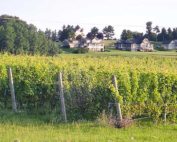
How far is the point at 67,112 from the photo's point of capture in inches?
531

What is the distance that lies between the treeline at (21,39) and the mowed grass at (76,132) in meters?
45.0

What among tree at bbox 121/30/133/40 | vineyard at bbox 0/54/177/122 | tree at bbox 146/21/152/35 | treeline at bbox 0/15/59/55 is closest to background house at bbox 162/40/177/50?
tree at bbox 146/21/152/35

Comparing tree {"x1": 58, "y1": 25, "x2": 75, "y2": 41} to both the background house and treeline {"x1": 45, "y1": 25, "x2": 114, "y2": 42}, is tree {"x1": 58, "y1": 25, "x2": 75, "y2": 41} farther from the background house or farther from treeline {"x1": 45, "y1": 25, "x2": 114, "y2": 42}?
the background house

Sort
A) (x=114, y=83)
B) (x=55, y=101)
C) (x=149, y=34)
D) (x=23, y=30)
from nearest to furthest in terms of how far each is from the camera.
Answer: (x=114, y=83), (x=55, y=101), (x=23, y=30), (x=149, y=34)

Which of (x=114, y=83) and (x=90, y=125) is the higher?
(x=114, y=83)

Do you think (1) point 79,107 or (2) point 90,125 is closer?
(2) point 90,125

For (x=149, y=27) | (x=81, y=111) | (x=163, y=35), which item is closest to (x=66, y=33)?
(x=149, y=27)

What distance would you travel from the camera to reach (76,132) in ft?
36.6

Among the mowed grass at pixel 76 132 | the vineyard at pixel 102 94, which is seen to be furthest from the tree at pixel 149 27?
the mowed grass at pixel 76 132

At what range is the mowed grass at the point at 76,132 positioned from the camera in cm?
977

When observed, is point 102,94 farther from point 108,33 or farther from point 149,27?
point 108,33

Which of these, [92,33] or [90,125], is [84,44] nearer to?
[92,33]

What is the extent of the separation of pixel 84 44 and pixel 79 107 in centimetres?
10499

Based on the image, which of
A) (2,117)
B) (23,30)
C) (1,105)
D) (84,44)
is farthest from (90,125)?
(84,44)
